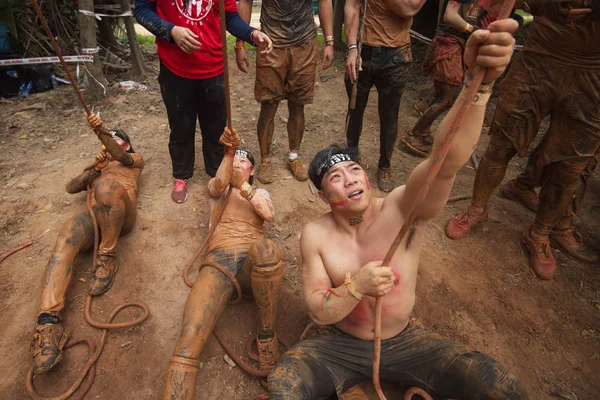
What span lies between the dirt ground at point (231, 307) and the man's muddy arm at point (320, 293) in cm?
83

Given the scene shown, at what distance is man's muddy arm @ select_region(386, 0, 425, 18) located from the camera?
11.4ft

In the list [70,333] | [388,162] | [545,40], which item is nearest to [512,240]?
[388,162]

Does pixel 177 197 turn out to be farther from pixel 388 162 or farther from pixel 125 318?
pixel 388 162

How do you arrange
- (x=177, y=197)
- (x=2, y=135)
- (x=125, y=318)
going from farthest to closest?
(x=2, y=135) < (x=177, y=197) < (x=125, y=318)

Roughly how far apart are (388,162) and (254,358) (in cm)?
268

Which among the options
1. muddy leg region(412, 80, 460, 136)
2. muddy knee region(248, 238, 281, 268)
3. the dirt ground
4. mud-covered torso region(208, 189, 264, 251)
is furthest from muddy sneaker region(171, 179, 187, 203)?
muddy leg region(412, 80, 460, 136)

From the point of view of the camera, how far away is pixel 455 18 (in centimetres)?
373

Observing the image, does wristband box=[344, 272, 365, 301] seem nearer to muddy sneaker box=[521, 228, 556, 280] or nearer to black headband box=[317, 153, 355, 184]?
black headband box=[317, 153, 355, 184]

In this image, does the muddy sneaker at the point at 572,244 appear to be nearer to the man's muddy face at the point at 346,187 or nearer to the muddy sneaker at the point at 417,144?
the muddy sneaker at the point at 417,144

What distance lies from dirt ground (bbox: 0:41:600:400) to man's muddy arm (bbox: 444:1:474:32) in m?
1.70

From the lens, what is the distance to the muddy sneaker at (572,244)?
11.0 ft

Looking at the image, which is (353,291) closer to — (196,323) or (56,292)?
(196,323)

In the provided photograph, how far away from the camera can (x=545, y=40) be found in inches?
109

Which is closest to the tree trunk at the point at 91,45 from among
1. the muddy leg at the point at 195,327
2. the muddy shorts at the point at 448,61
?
the muddy leg at the point at 195,327
